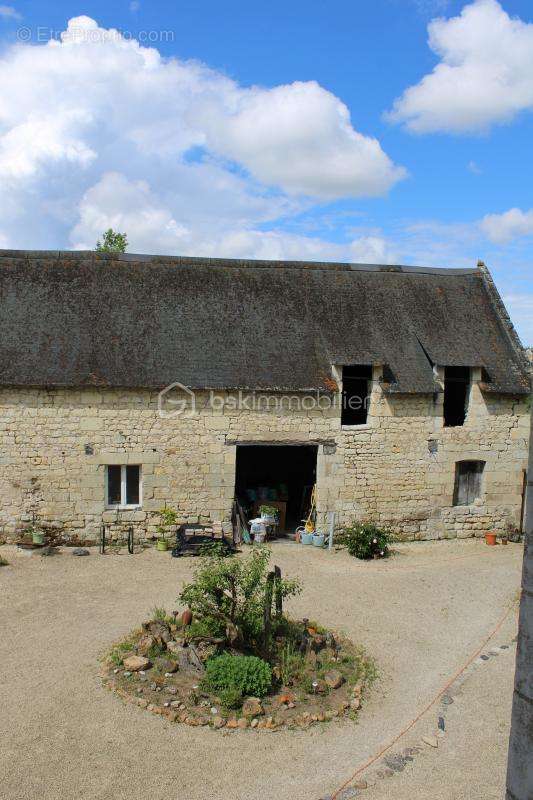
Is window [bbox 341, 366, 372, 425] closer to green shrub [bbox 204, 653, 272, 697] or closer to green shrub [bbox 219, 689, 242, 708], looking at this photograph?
green shrub [bbox 204, 653, 272, 697]

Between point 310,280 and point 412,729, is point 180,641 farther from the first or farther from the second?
point 310,280

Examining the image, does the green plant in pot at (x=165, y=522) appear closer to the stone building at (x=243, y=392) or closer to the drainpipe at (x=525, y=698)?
the stone building at (x=243, y=392)

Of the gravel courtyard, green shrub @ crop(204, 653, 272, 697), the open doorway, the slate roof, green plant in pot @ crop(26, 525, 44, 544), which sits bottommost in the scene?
the gravel courtyard

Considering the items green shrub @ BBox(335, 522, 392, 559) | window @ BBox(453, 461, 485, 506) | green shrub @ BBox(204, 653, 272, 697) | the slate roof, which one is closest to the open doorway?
green shrub @ BBox(335, 522, 392, 559)

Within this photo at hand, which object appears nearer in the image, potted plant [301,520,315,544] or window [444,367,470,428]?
potted plant [301,520,315,544]

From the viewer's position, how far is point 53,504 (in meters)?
13.5

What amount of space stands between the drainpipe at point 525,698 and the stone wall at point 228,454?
11.1 metres

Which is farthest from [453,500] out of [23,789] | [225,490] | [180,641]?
[23,789]

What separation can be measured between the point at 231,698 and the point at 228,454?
7027mm

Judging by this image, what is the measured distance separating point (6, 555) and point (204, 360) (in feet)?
19.3

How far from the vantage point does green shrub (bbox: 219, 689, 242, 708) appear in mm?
7344

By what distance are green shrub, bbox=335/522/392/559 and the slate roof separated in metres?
3.27

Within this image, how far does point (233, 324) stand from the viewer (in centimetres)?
1489

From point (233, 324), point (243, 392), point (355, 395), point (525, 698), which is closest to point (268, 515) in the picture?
point (243, 392)
